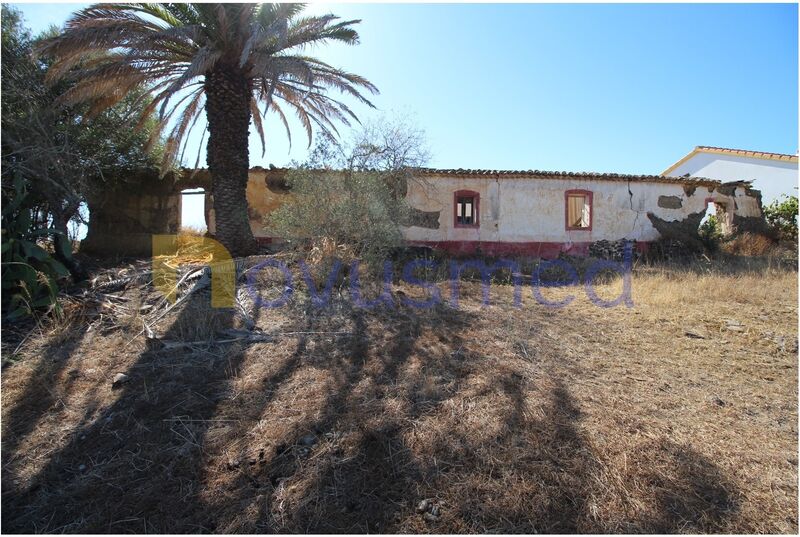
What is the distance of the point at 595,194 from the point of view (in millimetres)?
12562

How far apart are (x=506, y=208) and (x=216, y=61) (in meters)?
8.41

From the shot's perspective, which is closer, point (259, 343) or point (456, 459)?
point (456, 459)

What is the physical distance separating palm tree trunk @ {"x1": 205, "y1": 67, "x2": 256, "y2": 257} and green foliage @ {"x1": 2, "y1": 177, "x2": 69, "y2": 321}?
116 inches

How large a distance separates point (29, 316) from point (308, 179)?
160 inches

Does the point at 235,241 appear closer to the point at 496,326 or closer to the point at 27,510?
the point at 496,326

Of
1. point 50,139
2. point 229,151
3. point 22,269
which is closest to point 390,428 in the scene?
point 22,269

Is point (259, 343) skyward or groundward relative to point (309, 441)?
skyward

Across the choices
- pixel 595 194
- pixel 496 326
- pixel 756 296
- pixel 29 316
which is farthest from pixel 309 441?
pixel 595 194

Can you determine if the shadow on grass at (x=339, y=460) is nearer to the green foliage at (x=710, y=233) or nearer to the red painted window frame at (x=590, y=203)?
the red painted window frame at (x=590, y=203)

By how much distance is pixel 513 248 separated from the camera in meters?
12.1

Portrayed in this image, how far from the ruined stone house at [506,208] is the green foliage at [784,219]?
26.4 inches

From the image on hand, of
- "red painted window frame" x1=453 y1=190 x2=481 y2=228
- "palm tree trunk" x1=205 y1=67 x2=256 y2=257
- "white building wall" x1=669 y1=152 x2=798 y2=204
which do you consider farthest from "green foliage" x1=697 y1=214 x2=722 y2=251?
"palm tree trunk" x1=205 y1=67 x2=256 y2=257

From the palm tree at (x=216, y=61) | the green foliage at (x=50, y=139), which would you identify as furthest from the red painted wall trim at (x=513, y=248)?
the green foliage at (x=50, y=139)

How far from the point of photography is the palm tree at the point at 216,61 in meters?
6.55
